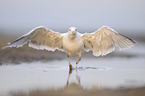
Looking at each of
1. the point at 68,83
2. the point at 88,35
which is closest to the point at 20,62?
the point at 88,35

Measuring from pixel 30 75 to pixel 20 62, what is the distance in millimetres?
2686

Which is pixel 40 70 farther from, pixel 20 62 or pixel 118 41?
pixel 118 41

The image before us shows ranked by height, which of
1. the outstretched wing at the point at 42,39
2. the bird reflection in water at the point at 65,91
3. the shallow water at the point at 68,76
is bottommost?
the bird reflection in water at the point at 65,91

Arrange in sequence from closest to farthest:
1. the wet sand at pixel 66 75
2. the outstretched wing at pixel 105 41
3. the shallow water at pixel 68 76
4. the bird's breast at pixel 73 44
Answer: the wet sand at pixel 66 75 < the shallow water at pixel 68 76 < the outstretched wing at pixel 105 41 < the bird's breast at pixel 73 44

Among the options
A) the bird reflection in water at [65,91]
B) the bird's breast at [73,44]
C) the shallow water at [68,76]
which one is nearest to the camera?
the bird reflection in water at [65,91]

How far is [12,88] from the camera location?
8406 millimetres

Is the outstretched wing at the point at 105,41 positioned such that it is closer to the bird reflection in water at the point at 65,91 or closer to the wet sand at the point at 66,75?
the wet sand at the point at 66,75

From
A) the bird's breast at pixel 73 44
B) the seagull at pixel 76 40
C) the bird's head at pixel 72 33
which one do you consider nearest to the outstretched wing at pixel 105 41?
the seagull at pixel 76 40

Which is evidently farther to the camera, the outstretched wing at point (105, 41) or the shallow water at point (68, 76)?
the outstretched wing at point (105, 41)

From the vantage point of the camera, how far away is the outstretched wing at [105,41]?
11484 millimetres

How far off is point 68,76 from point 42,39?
2.34 m

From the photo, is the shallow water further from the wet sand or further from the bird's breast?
the bird's breast

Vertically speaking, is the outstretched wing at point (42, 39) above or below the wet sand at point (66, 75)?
above

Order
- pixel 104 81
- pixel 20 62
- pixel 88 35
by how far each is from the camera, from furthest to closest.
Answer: pixel 20 62
pixel 88 35
pixel 104 81
